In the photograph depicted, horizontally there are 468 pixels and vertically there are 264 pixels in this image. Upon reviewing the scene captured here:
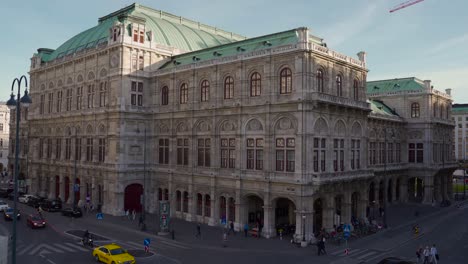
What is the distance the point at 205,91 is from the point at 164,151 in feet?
37.7

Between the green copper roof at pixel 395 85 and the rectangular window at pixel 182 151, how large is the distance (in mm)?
43675

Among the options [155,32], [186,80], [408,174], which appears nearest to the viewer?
[186,80]

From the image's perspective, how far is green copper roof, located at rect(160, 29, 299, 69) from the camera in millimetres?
46812

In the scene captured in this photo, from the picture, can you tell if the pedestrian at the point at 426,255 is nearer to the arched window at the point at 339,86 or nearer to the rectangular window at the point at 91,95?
the arched window at the point at 339,86

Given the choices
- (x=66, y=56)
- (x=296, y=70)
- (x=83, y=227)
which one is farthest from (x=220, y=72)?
(x=66, y=56)

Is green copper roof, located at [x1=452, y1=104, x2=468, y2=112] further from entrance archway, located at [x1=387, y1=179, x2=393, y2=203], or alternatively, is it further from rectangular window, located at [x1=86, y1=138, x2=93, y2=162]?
rectangular window, located at [x1=86, y1=138, x2=93, y2=162]

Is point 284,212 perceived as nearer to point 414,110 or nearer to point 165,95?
point 165,95

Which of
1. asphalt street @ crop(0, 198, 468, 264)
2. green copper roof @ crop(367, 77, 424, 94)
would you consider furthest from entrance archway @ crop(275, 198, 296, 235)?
green copper roof @ crop(367, 77, 424, 94)

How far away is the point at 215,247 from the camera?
39.4 metres

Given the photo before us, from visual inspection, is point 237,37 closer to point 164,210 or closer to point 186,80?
point 186,80

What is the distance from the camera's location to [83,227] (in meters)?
48.6

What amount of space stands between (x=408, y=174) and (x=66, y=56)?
64.2m

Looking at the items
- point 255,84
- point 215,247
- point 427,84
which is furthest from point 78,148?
point 427,84

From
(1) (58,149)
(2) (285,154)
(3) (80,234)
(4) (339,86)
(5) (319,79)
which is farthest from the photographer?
(1) (58,149)
